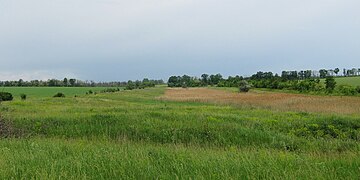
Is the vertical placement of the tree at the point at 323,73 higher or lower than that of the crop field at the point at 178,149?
Answer: higher

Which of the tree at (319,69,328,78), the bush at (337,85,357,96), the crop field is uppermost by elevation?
the tree at (319,69,328,78)

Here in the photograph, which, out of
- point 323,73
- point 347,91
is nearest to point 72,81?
point 323,73

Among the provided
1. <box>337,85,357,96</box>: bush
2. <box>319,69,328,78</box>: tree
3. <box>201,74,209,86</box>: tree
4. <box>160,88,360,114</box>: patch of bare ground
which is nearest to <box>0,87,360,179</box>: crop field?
<box>160,88,360,114</box>: patch of bare ground

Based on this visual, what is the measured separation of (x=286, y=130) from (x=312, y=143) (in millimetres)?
2283

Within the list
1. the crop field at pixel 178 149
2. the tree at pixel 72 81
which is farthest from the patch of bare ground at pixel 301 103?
the tree at pixel 72 81

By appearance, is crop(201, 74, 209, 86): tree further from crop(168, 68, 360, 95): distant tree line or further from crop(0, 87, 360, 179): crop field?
crop(0, 87, 360, 179): crop field

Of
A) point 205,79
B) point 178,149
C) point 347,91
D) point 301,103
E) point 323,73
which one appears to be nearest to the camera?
point 178,149

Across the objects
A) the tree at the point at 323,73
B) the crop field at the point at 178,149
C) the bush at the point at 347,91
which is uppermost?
the tree at the point at 323,73

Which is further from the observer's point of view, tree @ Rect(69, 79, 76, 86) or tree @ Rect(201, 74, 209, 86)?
tree @ Rect(69, 79, 76, 86)

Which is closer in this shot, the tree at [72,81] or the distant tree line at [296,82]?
the distant tree line at [296,82]

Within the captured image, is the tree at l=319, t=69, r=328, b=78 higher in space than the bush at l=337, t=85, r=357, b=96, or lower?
higher

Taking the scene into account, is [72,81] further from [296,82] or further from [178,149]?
[178,149]

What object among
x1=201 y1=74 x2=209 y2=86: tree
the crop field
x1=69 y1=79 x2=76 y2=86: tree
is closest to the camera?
the crop field

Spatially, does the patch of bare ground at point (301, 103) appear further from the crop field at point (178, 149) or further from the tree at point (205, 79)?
the tree at point (205, 79)
